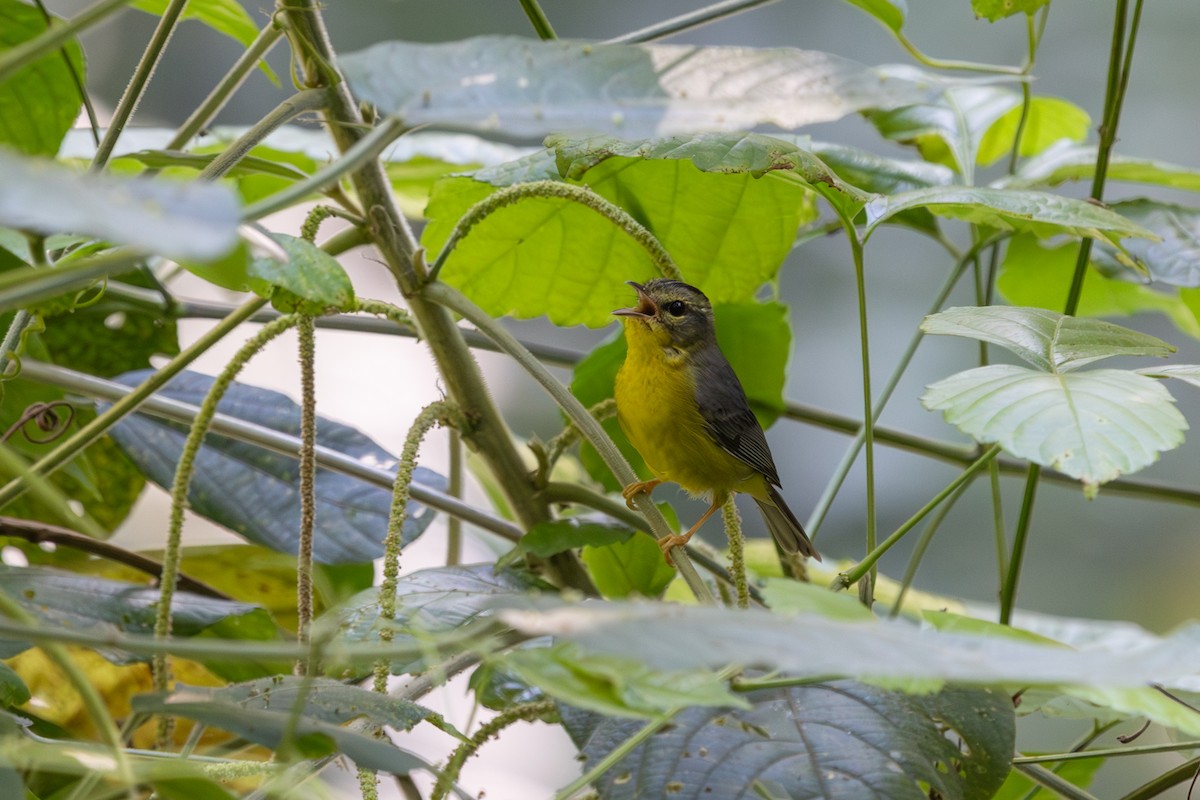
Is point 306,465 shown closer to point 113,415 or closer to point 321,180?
point 113,415

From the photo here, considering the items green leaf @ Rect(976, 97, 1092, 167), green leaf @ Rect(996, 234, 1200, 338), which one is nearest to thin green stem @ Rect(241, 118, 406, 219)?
green leaf @ Rect(996, 234, 1200, 338)

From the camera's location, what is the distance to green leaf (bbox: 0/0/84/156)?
129 cm

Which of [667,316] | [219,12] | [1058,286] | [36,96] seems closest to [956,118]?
[1058,286]

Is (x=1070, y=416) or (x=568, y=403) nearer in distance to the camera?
(x=1070, y=416)

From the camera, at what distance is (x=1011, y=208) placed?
115cm

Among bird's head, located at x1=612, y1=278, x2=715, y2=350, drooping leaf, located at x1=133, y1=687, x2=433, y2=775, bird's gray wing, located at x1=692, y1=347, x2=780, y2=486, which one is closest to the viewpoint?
drooping leaf, located at x1=133, y1=687, x2=433, y2=775

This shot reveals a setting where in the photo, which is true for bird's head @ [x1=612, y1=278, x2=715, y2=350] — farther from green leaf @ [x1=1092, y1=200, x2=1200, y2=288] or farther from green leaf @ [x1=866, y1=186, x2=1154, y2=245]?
green leaf @ [x1=866, y1=186, x2=1154, y2=245]

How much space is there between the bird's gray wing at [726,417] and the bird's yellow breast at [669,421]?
0.7 inches

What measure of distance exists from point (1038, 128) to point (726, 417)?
2.83ft

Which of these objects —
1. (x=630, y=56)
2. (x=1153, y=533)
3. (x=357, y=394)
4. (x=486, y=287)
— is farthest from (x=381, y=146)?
(x=1153, y=533)

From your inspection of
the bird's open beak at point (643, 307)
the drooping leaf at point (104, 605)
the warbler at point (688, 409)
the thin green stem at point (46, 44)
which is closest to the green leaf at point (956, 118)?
the warbler at point (688, 409)

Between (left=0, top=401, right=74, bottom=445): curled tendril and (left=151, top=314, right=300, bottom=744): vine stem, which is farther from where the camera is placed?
(left=0, top=401, right=74, bottom=445): curled tendril

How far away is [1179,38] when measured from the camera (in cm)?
501

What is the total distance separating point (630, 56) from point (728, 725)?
631 mm
